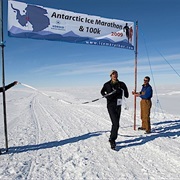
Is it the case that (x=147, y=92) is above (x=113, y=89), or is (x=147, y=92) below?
below

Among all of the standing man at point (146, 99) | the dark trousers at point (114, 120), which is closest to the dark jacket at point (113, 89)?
the dark trousers at point (114, 120)

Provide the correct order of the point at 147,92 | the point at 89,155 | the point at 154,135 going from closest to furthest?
the point at 89,155 → the point at 154,135 → the point at 147,92

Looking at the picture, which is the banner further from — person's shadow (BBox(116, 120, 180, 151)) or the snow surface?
person's shadow (BBox(116, 120, 180, 151))

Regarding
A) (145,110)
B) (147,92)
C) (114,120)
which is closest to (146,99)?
(147,92)

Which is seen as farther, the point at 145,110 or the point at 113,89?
the point at 145,110

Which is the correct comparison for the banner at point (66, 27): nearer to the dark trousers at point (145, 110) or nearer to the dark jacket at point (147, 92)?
the dark jacket at point (147, 92)

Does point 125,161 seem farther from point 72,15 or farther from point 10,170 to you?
point 72,15

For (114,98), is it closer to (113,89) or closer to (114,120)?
(113,89)

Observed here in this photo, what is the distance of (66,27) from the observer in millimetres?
6609

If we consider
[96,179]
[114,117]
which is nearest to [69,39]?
[114,117]

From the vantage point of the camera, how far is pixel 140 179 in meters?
3.59

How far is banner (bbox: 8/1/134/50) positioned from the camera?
222 inches

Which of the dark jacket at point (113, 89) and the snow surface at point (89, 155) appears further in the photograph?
the dark jacket at point (113, 89)

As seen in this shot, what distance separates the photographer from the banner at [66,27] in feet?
18.5
